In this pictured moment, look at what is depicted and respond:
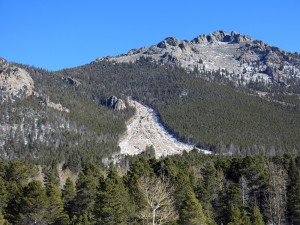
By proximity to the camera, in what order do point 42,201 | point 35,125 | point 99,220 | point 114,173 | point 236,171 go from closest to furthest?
point 99,220
point 42,201
point 114,173
point 236,171
point 35,125

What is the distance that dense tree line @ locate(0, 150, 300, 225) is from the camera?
51406 millimetres

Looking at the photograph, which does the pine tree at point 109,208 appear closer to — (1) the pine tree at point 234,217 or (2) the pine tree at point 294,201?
(1) the pine tree at point 234,217

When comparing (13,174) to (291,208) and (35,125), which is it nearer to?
(291,208)

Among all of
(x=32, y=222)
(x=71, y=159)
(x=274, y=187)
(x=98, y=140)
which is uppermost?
(x=98, y=140)

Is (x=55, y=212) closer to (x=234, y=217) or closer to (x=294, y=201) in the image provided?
(x=234, y=217)

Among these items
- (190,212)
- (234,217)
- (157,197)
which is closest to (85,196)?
(190,212)

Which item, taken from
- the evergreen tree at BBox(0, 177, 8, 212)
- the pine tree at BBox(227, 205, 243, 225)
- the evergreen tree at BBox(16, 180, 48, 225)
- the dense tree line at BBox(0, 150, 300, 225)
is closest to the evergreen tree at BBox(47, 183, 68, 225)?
the dense tree line at BBox(0, 150, 300, 225)

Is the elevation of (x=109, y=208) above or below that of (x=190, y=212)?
above

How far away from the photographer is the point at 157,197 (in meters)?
46.6

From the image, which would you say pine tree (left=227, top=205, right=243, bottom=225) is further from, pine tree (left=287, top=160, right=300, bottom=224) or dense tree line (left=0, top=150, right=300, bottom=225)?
pine tree (left=287, top=160, right=300, bottom=224)

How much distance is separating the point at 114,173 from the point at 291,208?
103 feet

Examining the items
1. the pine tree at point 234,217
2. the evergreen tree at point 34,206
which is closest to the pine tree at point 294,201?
the pine tree at point 234,217

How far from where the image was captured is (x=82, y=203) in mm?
63594

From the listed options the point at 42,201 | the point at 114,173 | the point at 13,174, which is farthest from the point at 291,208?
the point at 13,174
